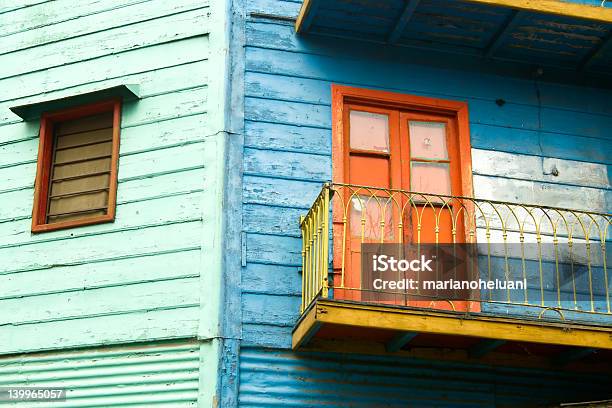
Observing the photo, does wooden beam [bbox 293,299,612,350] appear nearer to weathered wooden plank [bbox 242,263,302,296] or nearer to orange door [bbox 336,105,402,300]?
weathered wooden plank [bbox 242,263,302,296]

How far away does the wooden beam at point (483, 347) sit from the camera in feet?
26.8

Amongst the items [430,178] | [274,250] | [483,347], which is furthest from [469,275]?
[274,250]

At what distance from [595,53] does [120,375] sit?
18.7 feet

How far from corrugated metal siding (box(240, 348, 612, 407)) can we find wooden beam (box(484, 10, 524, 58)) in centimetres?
323

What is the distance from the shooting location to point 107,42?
31.9 feet

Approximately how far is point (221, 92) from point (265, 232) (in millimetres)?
1416

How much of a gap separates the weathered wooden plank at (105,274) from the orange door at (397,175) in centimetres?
142

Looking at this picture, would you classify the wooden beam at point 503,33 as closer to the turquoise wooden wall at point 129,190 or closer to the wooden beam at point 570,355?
the turquoise wooden wall at point 129,190

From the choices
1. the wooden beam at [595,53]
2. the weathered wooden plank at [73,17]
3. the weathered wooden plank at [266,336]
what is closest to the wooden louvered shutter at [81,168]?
the weathered wooden plank at [73,17]

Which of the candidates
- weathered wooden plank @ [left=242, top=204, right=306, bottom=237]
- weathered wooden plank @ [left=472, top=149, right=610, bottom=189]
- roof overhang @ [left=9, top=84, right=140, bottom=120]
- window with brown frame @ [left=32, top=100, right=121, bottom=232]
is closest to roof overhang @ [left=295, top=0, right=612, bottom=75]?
weathered wooden plank @ [left=472, top=149, right=610, bottom=189]

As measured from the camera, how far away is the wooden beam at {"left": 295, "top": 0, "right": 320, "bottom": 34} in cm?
899

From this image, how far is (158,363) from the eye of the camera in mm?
8258

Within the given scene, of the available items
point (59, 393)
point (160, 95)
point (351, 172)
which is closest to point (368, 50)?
point (351, 172)

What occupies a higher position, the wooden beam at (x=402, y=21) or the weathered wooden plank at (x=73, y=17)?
the weathered wooden plank at (x=73, y=17)
